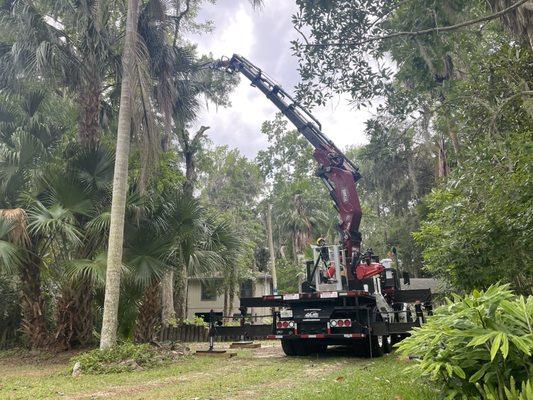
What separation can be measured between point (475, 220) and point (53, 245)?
33.8 ft

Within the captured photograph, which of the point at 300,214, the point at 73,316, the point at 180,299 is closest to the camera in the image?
the point at 73,316

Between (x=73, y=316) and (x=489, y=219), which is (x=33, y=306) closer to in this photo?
(x=73, y=316)

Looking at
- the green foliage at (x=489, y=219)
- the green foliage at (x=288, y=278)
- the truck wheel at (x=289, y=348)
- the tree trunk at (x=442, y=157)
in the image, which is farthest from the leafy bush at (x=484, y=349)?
the green foliage at (x=288, y=278)

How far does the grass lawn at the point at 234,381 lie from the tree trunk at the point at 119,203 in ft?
4.06

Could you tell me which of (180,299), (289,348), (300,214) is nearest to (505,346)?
(289,348)

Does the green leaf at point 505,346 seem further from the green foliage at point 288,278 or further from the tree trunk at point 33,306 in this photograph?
the green foliage at point 288,278

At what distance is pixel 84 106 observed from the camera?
44.6 ft

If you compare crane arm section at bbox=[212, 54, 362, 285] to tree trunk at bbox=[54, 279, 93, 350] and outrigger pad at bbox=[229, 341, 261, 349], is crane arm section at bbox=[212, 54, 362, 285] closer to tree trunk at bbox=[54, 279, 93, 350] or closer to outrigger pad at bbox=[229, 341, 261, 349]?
outrigger pad at bbox=[229, 341, 261, 349]

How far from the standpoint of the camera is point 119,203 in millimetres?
10641

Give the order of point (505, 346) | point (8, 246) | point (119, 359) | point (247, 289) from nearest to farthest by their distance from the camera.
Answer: point (505, 346)
point (119, 359)
point (8, 246)
point (247, 289)

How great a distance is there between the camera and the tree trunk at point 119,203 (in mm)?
Answer: 10266

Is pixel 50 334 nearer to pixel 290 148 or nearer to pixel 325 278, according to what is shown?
pixel 325 278

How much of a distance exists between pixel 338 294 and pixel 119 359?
4.74 m

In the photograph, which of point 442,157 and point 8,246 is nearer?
point 8,246
